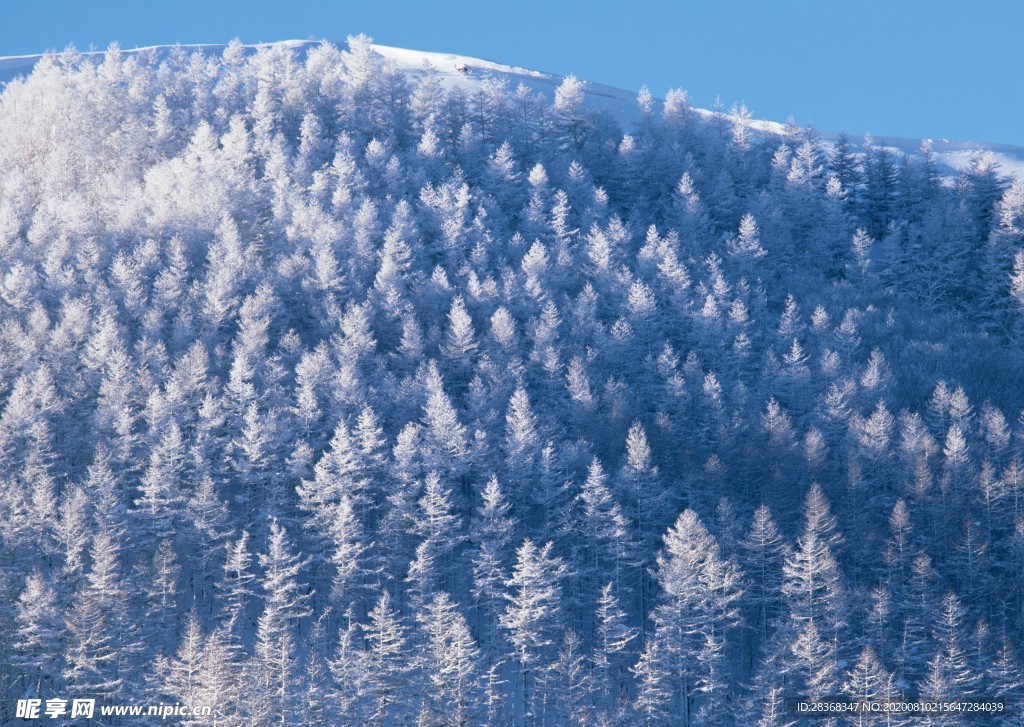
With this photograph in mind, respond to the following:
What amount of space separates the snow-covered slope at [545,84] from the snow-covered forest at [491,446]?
37615 mm

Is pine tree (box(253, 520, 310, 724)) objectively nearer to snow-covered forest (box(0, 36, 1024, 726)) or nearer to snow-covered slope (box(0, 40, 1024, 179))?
snow-covered forest (box(0, 36, 1024, 726))

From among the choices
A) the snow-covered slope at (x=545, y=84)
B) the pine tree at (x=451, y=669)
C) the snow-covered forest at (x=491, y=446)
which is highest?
the snow-covered slope at (x=545, y=84)

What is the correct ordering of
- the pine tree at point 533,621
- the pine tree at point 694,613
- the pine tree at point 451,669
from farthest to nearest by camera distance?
1. the pine tree at point 694,613
2. the pine tree at point 533,621
3. the pine tree at point 451,669

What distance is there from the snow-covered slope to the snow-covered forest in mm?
37615

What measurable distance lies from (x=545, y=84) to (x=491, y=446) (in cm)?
11339

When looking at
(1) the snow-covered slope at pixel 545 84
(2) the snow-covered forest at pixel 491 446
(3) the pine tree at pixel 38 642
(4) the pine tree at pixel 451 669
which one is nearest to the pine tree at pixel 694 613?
(2) the snow-covered forest at pixel 491 446

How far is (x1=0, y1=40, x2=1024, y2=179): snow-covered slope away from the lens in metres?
155

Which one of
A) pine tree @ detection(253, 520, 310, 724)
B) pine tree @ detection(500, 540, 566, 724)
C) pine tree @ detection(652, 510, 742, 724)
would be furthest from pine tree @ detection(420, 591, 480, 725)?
pine tree @ detection(652, 510, 742, 724)

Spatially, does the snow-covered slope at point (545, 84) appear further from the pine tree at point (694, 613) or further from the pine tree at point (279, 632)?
the pine tree at point (279, 632)

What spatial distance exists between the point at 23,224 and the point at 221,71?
60351mm

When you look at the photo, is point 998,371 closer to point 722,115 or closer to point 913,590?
point 913,590

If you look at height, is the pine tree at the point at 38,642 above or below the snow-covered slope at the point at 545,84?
below

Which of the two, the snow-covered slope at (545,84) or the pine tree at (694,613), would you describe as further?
the snow-covered slope at (545,84)

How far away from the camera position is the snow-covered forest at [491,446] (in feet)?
182
